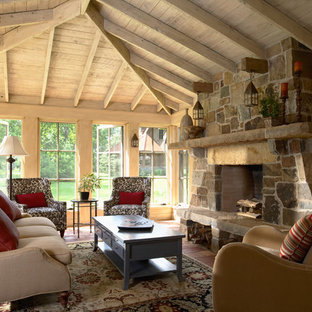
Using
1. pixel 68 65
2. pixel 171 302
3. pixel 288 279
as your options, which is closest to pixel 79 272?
pixel 171 302

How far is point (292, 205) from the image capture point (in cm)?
335

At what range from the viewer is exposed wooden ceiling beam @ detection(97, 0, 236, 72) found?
11.8 feet

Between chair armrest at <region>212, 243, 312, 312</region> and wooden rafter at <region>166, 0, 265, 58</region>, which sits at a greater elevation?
wooden rafter at <region>166, 0, 265, 58</region>

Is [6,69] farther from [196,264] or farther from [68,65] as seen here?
[196,264]

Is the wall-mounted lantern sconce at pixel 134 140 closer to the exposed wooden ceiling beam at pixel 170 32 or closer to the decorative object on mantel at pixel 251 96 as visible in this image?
the exposed wooden ceiling beam at pixel 170 32

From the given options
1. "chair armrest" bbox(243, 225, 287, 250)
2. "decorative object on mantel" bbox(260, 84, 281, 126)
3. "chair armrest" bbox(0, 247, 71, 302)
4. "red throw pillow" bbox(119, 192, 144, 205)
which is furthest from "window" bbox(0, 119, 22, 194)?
"chair armrest" bbox(243, 225, 287, 250)

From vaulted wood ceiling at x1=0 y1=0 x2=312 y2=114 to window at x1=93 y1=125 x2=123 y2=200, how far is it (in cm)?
50

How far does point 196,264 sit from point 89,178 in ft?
8.48

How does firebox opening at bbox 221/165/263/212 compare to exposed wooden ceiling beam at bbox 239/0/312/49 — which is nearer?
exposed wooden ceiling beam at bbox 239/0/312/49

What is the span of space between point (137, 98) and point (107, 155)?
125cm

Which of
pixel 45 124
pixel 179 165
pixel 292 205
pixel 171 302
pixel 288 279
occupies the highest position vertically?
pixel 45 124

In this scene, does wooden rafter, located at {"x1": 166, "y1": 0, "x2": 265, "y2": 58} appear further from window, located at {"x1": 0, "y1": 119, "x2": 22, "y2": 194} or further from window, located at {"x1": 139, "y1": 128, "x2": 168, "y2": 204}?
window, located at {"x1": 0, "y1": 119, "x2": 22, "y2": 194}

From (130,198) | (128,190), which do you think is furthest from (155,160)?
(130,198)

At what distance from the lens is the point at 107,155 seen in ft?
21.2
